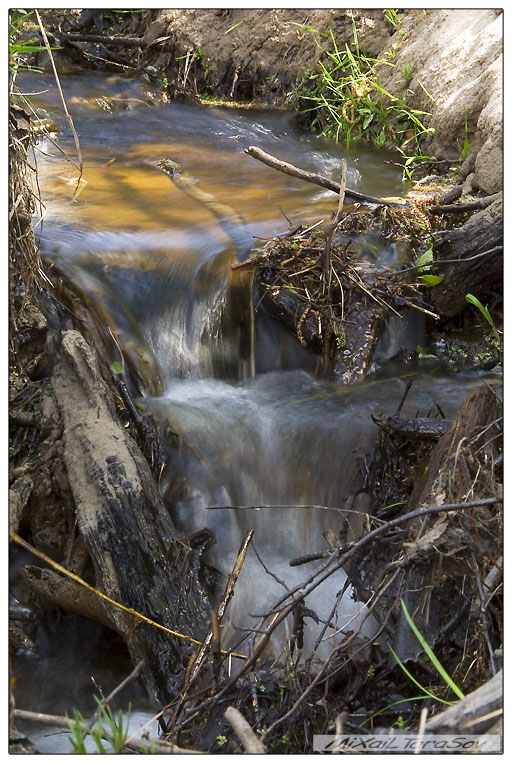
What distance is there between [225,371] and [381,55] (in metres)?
4.14

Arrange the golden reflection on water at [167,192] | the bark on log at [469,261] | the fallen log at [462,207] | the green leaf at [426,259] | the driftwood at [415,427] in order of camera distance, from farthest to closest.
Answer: the golden reflection on water at [167,192] < the fallen log at [462,207] < the green leaf at [426,259] < the bark on log at [469,261] < the driftwood at [415,427]

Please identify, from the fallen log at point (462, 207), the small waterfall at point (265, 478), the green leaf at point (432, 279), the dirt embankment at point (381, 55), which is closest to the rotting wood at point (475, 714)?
the small waterfall at point (265, 478)

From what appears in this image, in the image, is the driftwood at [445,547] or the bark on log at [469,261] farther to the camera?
the bark on log at [469,261]

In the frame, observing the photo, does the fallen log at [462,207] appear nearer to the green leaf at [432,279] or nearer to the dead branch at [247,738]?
the green leaf at [432,279]

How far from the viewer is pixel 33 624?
9.93 ft

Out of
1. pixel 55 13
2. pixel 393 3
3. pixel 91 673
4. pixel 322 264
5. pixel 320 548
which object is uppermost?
pixel 55 13

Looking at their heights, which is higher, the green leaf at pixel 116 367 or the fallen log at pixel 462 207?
the fallen log at pixel 462 207

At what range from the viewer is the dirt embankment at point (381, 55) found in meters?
5.79

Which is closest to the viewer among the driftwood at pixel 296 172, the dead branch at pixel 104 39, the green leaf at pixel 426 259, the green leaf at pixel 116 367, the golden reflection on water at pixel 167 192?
the green leaf at pixel 116 367

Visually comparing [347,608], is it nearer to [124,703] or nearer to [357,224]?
[124,703]

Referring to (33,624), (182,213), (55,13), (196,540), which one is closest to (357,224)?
(182,213)

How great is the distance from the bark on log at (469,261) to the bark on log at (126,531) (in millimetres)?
2096

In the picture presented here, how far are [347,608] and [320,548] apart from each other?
38cm

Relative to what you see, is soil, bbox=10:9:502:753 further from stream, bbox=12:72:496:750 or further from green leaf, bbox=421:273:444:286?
green leaf, bbox=421:273:444:286
